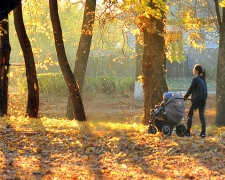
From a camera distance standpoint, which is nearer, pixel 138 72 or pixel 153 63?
pixel 153 63

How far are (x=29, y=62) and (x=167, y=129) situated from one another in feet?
19.7

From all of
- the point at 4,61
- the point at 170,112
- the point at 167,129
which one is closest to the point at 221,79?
the point at 167,129

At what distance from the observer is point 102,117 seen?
63.8 ft

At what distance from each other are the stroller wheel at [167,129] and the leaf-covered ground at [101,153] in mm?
119

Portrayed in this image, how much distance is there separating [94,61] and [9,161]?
1174 inches

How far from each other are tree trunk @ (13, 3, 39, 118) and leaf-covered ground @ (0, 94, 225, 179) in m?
2.18

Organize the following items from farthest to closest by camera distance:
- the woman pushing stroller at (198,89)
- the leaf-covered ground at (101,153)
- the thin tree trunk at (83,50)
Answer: the thin tree trunk at (83,50)
the woman pushing stroller at (198,89)
the leaf-covered ground at (101,153)

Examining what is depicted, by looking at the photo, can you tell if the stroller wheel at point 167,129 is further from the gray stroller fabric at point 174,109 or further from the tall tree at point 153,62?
the tall tree at point 153,62

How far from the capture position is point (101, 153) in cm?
899

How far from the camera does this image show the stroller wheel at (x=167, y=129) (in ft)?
33.2

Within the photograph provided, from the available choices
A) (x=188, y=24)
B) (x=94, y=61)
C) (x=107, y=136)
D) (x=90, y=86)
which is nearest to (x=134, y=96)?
(x=90, y=86)

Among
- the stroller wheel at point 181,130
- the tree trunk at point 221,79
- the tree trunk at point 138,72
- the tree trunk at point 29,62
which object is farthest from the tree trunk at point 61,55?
the tree trunk at point 138,72

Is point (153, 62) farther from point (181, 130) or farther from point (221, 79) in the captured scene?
point (181, 130)

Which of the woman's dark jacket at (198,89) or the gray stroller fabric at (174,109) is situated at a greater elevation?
the woman's dark jacket at (198,89)
